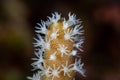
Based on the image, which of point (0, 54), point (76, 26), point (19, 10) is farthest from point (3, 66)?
point (76, 26)

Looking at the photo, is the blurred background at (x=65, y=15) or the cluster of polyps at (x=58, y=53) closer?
the cluster of polyps at (x=58, y=53)

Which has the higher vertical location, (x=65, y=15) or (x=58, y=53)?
(x=65, y=15)

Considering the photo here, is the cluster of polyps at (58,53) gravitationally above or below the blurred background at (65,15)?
below

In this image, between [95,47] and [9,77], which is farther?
[95,47]

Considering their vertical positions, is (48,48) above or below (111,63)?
below

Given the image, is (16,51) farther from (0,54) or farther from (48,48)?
(48,48)
